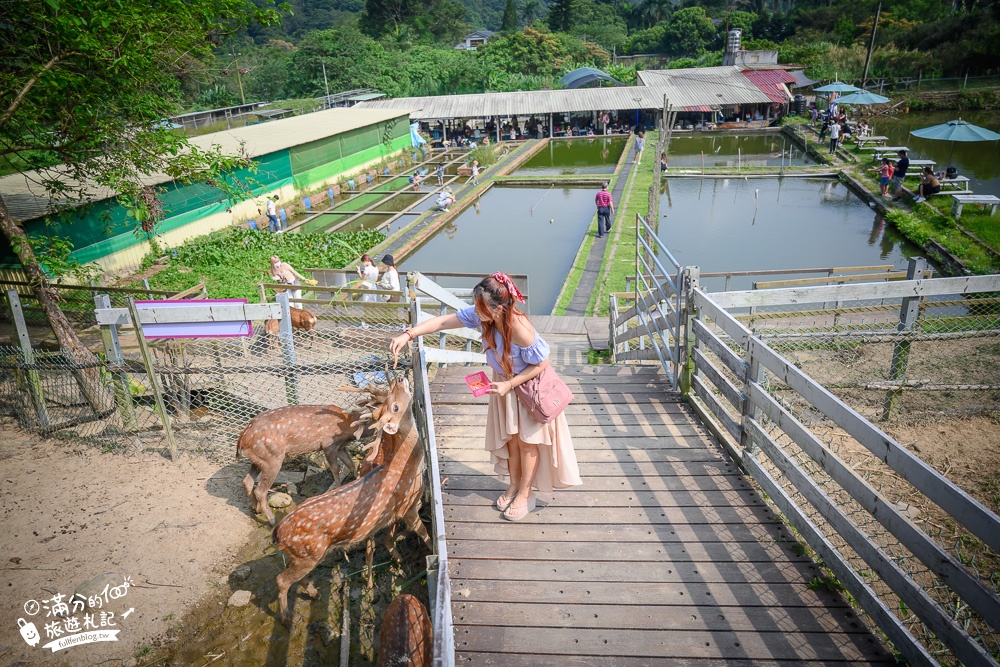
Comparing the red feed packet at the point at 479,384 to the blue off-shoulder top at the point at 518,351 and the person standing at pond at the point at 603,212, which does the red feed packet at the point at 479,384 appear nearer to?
the blue off-shoulder top at the point at 518,351

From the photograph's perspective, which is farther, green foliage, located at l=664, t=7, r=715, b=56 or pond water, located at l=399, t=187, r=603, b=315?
green foliage, located at l=664, t=7, r=715, b=56

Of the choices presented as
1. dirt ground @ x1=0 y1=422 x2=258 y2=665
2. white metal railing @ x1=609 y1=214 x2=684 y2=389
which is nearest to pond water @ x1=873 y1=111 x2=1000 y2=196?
white metal railing @ x1=609 y1=214 x2=684 y2=389

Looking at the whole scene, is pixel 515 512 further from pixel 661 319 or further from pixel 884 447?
pixel 661 319

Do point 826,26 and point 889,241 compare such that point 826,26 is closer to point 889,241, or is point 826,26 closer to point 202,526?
point 889,241

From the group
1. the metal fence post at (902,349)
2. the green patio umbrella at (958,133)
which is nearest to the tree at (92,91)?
the metal fence post at (902,349)

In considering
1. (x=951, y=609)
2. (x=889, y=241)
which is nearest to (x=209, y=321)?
(x=951, y=609)

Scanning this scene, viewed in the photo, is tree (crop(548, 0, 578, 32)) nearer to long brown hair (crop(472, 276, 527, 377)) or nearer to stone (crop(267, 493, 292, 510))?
stone (crop(267, 493, 292, 510))

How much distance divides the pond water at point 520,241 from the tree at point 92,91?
7.58m

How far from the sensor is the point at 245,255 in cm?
1662

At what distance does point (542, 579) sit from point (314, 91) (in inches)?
1926

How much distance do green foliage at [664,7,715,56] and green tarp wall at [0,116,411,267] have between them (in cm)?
4158

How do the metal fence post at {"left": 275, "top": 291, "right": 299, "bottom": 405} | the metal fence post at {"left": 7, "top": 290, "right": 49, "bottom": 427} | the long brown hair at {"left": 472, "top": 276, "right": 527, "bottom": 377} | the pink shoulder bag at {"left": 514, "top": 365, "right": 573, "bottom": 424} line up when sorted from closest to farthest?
the long brown hair at {"left": 472, "top": 276, "right": 527, "bottom": 377} → the pink shoulder bag at {"left": 514, "top": 365, "right": 573, "bottom": 424} → the metal fence post at {"left": 275, "top": 291, "right": 299, "bottom": 405} → the metal fence post at {"left": 7, "top": 290, "right": 49, "bottom": 427}

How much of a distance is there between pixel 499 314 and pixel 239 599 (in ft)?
10.8

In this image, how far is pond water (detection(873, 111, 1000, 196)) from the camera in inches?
874
